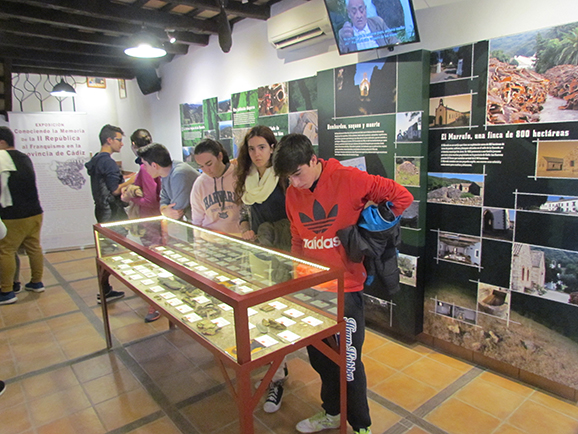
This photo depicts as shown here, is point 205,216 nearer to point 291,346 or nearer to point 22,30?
point 291,346

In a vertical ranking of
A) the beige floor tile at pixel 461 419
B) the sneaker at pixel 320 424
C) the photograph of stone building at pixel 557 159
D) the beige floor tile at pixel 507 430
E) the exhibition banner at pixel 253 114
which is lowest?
the beige floor tile at pixel 461 419

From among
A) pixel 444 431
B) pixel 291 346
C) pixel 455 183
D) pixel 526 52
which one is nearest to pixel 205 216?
pixel 291 346

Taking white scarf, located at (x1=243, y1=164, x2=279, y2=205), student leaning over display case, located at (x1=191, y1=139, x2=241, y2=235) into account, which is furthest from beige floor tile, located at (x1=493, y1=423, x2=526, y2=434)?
student leaning over display case, located at (x1=191, y1=139, x2=241, y2=235)

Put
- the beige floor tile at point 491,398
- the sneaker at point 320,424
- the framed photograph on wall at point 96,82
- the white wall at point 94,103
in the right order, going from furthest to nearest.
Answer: the framed photograph on wall at point 96,82 < the white wall at point 94,103 < the beige floor tile at point 491,398 < the sneaker at point 320,424

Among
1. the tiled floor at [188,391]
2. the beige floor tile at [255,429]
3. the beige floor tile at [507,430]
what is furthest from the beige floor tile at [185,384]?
the beige floor tile at [507,430]

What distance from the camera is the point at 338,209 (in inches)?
76.1

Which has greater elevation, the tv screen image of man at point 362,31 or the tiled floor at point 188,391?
the tv screen image of man at point 362,31

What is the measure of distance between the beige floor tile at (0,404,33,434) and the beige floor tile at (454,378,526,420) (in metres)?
2.76

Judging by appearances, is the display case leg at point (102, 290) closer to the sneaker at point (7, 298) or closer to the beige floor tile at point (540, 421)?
the sneaker at point (7, 298)

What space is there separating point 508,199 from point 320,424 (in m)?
1.89

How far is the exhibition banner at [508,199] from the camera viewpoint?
7.95 feet

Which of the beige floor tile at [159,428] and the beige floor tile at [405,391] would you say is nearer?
the beige floor tile at [159,428]

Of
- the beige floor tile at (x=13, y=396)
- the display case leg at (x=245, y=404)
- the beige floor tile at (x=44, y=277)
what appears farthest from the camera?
the beige floor tile at (x=44, y=277)

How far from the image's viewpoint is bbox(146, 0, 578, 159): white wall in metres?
2.53
